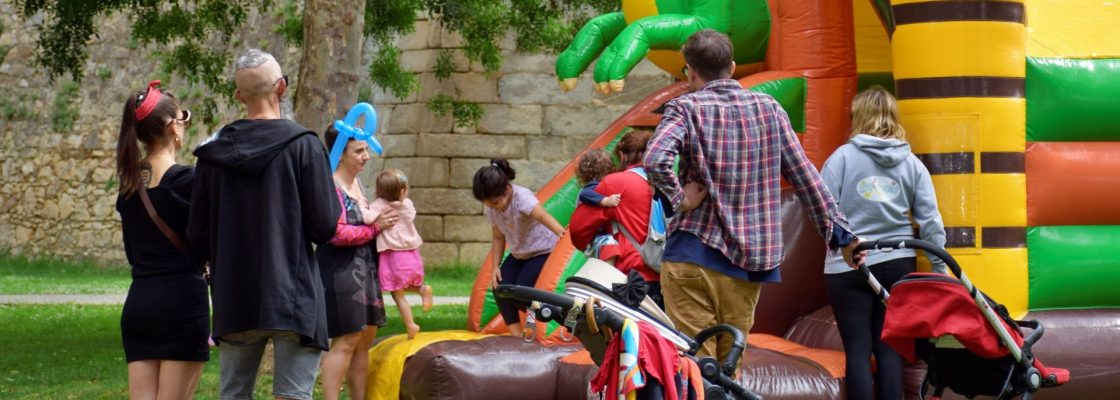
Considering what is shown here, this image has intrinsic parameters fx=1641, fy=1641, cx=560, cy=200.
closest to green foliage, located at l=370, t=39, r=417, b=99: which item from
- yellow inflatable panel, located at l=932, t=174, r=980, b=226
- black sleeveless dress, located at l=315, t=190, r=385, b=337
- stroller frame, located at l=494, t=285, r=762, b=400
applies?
black sleeveless dress, located at l=315, t=190, r=385, b=337

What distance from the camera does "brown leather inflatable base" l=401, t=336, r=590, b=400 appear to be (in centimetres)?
649

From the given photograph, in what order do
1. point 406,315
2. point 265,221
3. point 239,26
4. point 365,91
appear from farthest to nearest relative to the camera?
1. point 365,91
2. point 239,26
3. point 406,315
4. point 265,221

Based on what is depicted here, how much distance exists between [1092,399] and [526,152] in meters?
12.0

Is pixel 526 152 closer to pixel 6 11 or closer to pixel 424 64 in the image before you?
pixel 424 64

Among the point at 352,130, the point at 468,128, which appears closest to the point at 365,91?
Answer: the point at 468,128

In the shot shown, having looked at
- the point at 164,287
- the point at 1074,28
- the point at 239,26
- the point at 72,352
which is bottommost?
the point at 72,352

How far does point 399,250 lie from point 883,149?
7.28 ft

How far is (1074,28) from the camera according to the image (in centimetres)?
676

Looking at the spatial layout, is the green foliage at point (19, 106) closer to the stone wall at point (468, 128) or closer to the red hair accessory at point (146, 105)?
the stone wall at point (468, 128)

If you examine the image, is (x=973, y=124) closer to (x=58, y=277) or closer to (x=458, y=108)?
(x=458, y=108)

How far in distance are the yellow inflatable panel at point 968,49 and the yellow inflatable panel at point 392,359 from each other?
2211mm

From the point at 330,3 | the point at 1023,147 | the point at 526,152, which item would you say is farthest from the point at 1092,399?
the point at 526,152

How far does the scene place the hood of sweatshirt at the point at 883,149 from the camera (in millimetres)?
6098

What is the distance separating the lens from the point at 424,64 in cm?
1797
